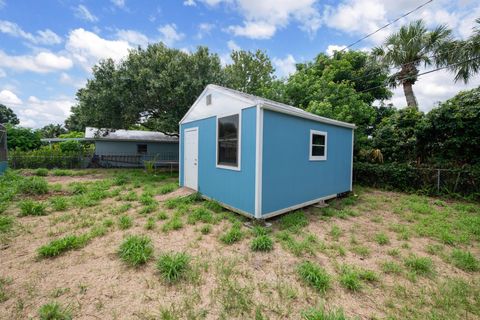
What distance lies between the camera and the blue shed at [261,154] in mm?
4156

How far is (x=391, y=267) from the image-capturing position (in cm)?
274

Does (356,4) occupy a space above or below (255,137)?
above

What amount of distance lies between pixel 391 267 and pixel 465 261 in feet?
3.76

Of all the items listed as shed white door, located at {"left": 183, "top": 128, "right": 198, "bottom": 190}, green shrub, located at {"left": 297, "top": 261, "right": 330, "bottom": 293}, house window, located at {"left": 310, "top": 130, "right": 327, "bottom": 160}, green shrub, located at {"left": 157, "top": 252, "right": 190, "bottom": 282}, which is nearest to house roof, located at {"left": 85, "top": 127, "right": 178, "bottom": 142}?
shed white door, located at {"left": 183, "top": 128, "right": 198, "bottom": 190}

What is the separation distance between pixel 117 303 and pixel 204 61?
1060cm

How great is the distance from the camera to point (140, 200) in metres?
5.77

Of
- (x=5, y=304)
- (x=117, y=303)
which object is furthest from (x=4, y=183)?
(x=117, y=303)

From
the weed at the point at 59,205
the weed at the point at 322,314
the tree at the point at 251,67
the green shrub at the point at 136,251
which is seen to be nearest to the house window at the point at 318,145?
the weed at the point at 322,314

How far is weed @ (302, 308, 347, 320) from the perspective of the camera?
178 cm

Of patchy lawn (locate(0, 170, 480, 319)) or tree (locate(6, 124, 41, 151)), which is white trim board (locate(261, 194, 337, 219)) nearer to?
patchy lawn (locate(0, 170, 480, 319))

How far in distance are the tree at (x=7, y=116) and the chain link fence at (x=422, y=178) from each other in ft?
185

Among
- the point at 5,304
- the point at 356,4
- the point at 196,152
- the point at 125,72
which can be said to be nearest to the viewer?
the point at 5,304

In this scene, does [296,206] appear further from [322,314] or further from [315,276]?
[322,314]

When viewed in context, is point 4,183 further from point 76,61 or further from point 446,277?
point 446,277
